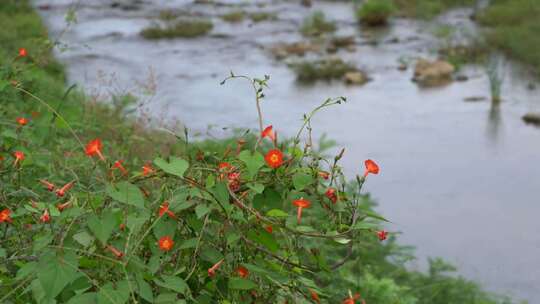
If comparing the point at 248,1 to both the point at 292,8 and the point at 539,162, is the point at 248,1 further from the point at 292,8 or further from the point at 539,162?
the point at 539,162

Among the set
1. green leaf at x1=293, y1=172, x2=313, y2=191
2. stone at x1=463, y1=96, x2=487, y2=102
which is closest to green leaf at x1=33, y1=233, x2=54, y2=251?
green leaf at x1=293, y1=172, x2=313, y2=191

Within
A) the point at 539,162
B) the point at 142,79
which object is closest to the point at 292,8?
the point at 142,79

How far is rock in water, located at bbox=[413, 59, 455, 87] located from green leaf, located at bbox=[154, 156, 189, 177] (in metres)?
8.65

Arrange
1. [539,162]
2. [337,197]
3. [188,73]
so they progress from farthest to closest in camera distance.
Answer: [188,73] < [539,162] < [337,197]

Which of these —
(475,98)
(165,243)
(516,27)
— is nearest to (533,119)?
(475,98)

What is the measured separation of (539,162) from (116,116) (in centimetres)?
350

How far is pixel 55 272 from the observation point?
132cm

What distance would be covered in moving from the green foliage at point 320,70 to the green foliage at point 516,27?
214cm

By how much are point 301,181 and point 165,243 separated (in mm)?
265

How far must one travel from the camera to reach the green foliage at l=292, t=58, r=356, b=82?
1034 centimetres

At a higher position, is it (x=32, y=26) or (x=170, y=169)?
(x=170, y=169)

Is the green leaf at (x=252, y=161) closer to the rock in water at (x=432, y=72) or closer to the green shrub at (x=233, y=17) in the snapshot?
the rock in water at (x=432, y=72)

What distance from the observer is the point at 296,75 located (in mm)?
10492

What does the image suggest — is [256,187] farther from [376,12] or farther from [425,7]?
[425,7]
